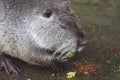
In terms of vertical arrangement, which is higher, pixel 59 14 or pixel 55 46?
pixel 59 14

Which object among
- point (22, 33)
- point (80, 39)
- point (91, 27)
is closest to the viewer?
point (80, 39)

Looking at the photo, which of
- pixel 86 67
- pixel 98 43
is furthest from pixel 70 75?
pixel 98 43

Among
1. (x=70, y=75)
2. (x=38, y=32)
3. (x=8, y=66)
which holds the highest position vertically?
(x=38, y=32)

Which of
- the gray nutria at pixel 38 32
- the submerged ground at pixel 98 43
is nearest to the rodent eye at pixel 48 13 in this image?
the gray nutria at pixel 38 32

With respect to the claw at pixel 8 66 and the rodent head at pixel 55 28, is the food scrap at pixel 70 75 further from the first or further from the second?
the claw at pixel 8 66

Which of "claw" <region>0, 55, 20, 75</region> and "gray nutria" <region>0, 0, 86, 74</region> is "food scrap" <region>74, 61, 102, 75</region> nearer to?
"gray nutria" <region>0, 0, 86, 74</region>

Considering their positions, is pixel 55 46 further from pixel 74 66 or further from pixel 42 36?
pixel 74 66

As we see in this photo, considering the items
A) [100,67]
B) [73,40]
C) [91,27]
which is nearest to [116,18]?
[91,27]

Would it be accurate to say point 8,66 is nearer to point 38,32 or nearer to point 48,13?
point 38,32
